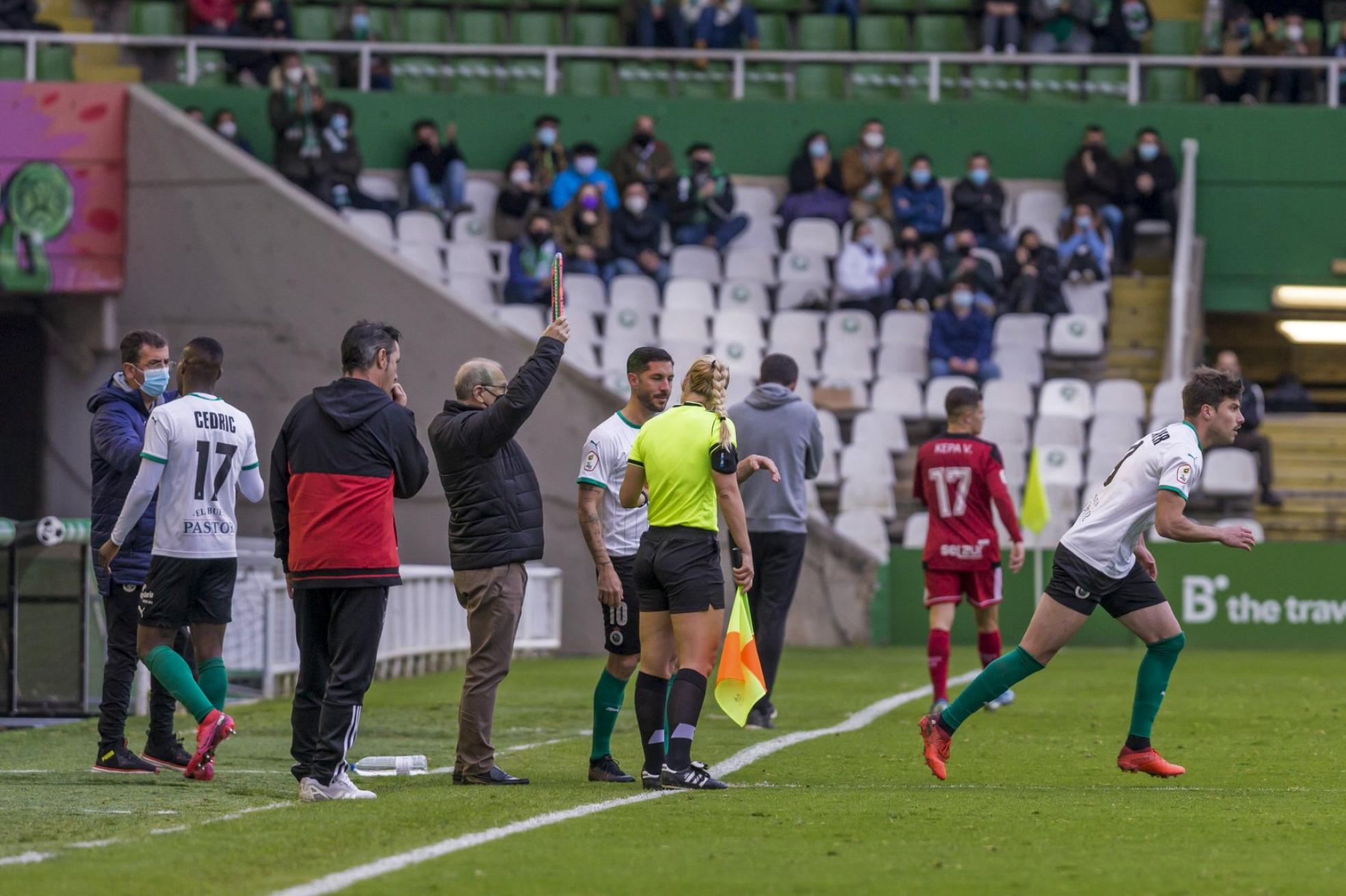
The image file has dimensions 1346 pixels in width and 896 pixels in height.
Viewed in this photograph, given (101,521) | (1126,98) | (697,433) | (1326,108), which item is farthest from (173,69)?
(697,433)

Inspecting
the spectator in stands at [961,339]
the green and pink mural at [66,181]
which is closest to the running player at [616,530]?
the spectator in stands at [961,339]

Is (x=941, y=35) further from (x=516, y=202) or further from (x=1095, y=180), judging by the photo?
(x=516, y=202)

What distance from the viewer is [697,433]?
876cm

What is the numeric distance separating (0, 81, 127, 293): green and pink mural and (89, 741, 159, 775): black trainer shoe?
545 inches

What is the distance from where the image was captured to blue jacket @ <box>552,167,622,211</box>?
25203 millimetres

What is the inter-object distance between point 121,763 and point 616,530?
8.48ft

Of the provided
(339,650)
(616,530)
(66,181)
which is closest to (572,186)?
(66,181)

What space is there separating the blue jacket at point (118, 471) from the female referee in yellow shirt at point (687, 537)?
2.59m

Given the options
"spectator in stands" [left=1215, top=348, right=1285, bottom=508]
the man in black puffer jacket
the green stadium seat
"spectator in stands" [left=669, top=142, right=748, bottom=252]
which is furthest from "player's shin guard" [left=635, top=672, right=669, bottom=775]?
the green stadium seat

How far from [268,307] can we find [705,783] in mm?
14679

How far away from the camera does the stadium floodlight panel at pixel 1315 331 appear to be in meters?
28.4

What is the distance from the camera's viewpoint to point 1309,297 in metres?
27.5

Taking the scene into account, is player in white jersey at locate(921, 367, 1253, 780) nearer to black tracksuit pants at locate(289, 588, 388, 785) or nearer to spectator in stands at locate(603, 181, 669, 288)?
black tracksuit pants at locate(289, 588, 388, 785)

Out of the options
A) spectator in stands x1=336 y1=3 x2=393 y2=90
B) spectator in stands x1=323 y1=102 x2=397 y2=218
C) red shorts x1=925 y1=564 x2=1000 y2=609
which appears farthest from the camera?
spectator in stands x1=336 y1=3 x2=393 y2=90
